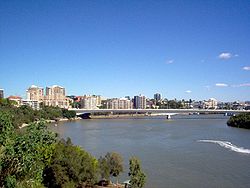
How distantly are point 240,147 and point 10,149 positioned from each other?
30.9ft

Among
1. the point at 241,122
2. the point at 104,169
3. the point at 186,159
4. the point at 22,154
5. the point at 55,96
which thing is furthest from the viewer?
the point at 55,96

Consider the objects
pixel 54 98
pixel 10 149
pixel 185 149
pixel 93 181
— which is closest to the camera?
pixel 10 149

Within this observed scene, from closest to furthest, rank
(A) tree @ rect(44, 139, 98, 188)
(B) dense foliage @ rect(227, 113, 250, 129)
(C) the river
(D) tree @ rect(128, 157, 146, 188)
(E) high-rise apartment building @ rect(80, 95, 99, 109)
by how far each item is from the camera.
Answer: (A) tree @ rect(44, 139, 98, 188)
(D) tree @ rect(128, 157, 146, 188)
(C) the river
(B) dense foliage @ rect(227, 113, 250, 129)
(E) high-rise apartment building @ rect(80, 95, 99, 109)

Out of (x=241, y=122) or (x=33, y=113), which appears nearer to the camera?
(x=241, y=122)

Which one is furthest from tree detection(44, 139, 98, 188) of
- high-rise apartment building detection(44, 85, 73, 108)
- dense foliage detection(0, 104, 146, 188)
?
high-rise apartment building detection(44, 85, 73, 108)

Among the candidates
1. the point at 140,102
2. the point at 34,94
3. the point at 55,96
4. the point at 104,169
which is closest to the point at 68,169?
the point at 104,169

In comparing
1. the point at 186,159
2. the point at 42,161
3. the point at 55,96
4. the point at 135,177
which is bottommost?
the point at 186,159

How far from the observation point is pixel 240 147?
11.1m

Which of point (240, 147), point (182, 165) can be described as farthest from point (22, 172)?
point (240, 147)

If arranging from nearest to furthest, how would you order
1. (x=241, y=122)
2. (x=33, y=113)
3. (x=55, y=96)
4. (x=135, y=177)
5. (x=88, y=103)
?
(x=135, y=177), (x=241, y=122), (x=33, y=113), (x=88, y=103), (x=55, y=96)

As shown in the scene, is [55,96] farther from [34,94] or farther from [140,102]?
A: [140,102]

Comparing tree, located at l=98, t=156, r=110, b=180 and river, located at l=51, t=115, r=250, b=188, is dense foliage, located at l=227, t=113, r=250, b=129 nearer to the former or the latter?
river, located at l=51, t=115, r=250, b=188

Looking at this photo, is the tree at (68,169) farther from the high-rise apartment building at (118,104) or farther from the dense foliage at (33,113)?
the high-rise apartment building at (118,104)

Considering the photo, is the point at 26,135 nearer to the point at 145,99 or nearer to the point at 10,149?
the point at 10,149
